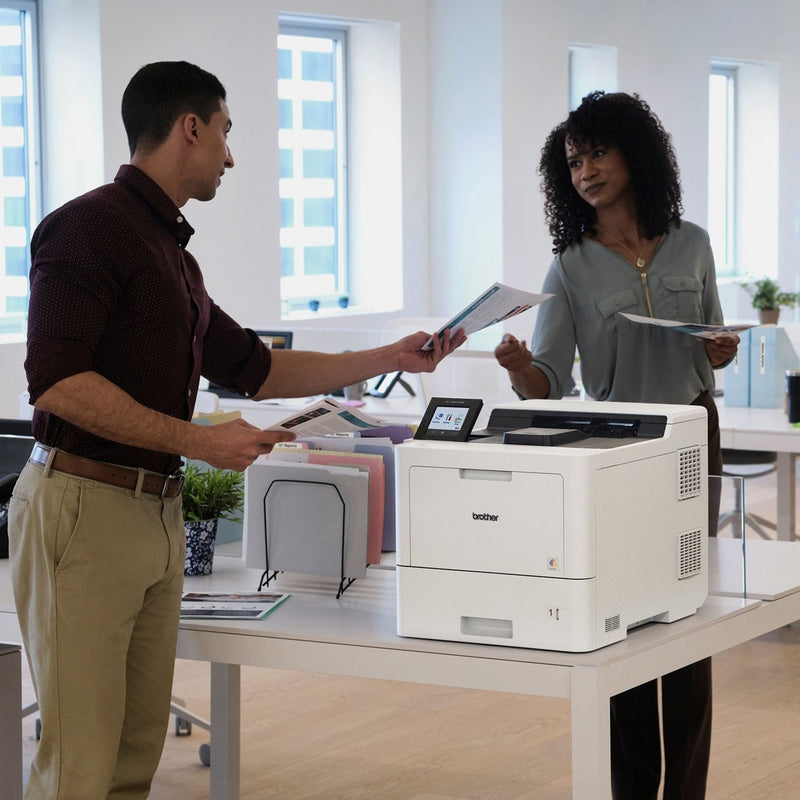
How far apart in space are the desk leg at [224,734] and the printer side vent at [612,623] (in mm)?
1116

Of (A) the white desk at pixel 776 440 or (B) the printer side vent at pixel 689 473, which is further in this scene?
(A) the white desk at pixel 776 440

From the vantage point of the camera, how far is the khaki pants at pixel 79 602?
6.28 ft

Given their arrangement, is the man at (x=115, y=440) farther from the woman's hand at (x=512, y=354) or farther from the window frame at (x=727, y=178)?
the window frame at (x=727, y=178)

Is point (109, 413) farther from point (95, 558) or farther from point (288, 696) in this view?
point (288, 696)

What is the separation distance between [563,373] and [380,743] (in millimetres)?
1321

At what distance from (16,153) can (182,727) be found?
4.24 metres

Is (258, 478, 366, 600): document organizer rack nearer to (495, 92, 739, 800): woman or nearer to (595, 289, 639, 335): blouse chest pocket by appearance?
(495, 92, 739, 800): woman

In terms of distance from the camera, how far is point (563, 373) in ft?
8.96

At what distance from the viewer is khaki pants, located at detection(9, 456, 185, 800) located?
191 centimetres

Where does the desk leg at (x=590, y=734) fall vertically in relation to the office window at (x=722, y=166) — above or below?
below

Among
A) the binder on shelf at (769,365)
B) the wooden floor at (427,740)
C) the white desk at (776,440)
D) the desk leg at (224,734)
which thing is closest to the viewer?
the desk leg at (224,734)

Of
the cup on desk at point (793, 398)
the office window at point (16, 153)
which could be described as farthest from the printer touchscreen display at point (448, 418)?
the office window at point (16, 153)

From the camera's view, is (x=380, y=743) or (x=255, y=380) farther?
(x=380, y=743)

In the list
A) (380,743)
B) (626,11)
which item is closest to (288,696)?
(380,743)
